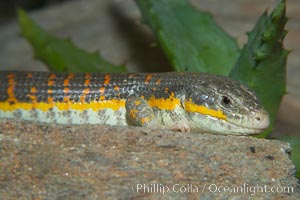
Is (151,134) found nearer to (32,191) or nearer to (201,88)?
(32,191)

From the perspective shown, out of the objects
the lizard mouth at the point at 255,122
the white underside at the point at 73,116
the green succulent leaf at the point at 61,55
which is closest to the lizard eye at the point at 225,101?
the lizard mouth at the point at 255,122

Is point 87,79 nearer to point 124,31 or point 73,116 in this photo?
point 73,116

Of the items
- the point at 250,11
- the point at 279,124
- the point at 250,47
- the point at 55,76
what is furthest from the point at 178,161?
the point at 250,11

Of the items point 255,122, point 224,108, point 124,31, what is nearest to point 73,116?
point 224,108

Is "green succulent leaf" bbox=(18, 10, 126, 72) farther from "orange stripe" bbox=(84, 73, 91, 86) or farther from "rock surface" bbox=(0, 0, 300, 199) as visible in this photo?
"rock surface" bbox=(0, 0, 300, 199)

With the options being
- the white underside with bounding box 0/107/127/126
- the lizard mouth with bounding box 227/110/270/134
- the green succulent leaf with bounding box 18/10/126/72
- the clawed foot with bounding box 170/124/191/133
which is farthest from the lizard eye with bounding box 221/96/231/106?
the green succulent leaf with bounding box 18/10/126/72

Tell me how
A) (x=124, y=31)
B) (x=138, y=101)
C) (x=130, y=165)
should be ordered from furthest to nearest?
(x=124, y=31), (x=138, y=101), (x=130, y=165)
